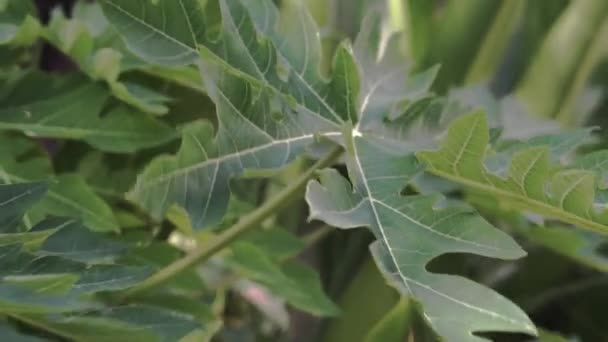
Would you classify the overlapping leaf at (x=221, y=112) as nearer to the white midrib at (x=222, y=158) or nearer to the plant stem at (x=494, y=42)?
the white midrib at (x=222, y=158)

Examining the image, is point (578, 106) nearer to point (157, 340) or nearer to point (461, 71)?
point (461, 71)

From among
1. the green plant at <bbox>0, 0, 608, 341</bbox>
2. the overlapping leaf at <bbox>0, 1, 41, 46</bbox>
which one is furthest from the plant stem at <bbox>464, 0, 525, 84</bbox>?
the overlapping leaf at <bbox>0, 1, 41, 46</bbox>

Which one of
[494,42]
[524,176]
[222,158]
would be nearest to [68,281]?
[222,158]

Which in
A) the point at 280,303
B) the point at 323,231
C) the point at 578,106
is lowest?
the point at 280,303

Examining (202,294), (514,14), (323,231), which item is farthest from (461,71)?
(202,294)

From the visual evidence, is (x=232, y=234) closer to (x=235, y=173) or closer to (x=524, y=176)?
(x=235, y=173)

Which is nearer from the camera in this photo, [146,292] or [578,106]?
[146,292]

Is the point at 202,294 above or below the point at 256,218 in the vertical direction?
below
